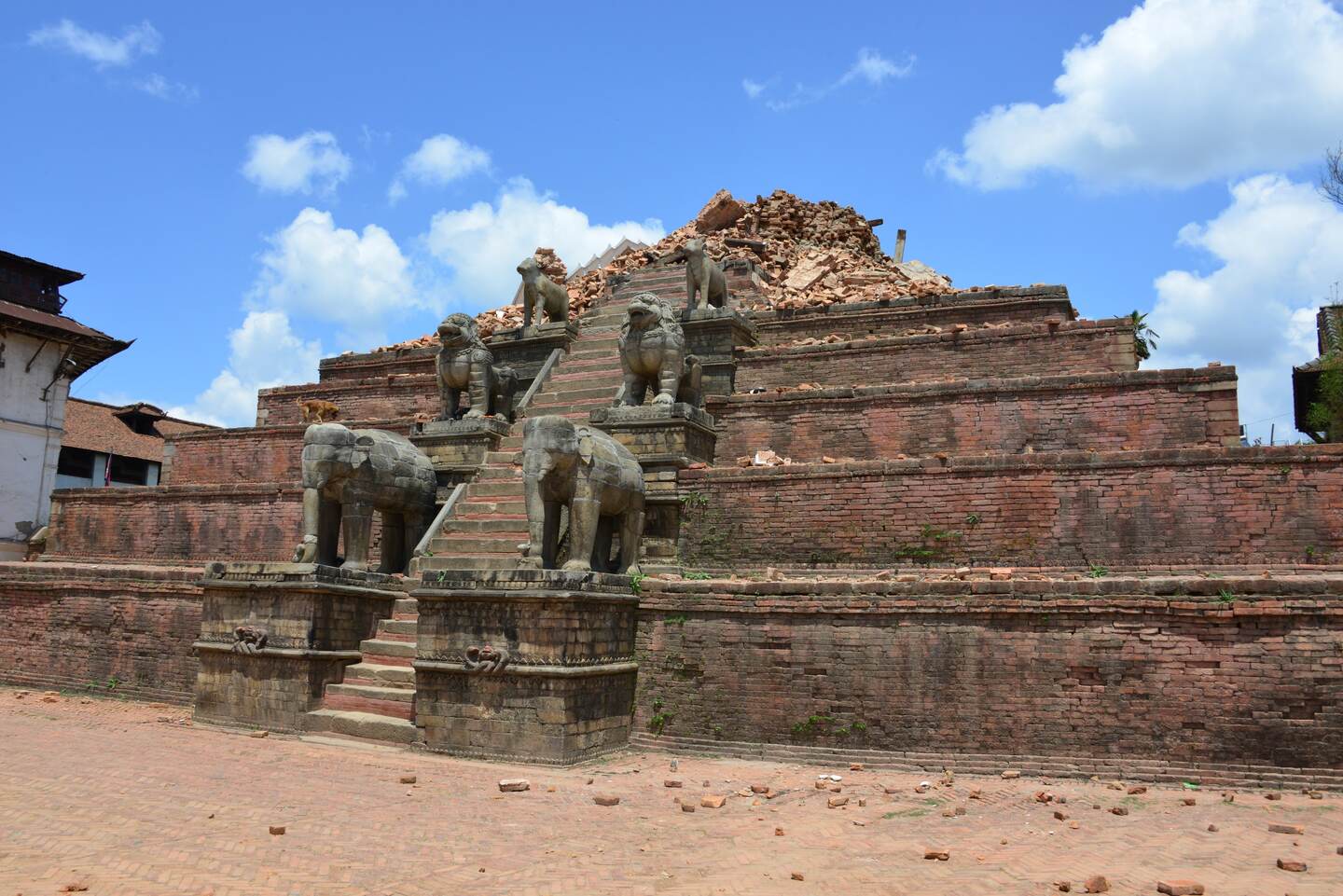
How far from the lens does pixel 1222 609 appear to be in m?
8.48

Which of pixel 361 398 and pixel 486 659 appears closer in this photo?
pixel 486 659

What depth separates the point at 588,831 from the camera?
7.04 metres

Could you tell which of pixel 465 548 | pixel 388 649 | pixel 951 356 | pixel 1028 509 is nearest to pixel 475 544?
pixel 465 548

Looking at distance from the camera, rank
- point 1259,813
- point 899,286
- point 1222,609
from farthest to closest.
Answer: point 899,286
point 1222,609
point 1259,813

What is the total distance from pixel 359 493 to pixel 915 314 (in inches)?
414

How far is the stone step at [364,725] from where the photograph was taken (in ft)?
33.2

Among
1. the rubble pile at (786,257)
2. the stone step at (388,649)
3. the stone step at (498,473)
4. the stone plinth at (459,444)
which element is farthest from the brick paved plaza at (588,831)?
the rubble pile at (786,257)

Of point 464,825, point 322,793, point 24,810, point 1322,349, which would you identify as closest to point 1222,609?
point 464,825

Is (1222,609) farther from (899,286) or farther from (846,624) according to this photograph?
(899,286)

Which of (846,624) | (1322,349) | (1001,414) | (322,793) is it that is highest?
(1322,349)

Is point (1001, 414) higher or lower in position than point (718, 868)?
higher

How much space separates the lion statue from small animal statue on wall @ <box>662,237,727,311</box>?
3924 millimetres

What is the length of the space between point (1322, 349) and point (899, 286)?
12.3 m

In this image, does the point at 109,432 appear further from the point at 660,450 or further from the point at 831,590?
the point at 831,590
